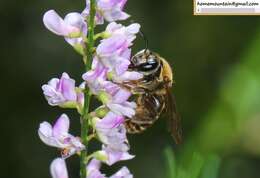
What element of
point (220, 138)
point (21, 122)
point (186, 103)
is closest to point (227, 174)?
point (220, 138)

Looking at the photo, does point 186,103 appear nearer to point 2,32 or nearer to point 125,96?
point 2,32

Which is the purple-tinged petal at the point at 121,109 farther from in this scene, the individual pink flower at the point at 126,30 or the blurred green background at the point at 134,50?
the blurred green background at the point at 134,50

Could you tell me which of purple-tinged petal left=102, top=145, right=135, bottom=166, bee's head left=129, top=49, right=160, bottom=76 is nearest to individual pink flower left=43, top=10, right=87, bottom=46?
purple-tinged petal left=102, top=145, right=135, bottom=166

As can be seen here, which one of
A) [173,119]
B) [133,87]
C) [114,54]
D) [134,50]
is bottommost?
[134,50]

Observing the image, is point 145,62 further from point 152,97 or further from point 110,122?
point 110,122

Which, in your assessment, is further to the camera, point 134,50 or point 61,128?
point 134,50

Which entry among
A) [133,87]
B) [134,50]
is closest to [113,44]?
[133,87]
